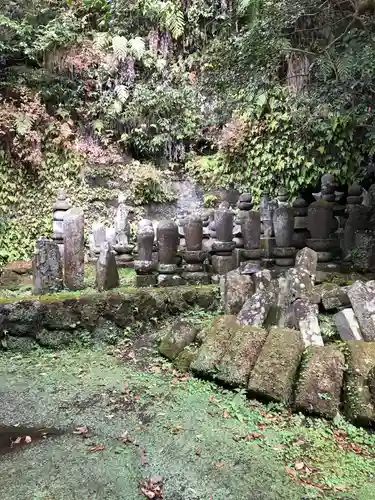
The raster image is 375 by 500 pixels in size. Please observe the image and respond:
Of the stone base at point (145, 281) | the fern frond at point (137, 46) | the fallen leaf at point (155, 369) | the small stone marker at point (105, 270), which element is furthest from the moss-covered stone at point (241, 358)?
the fern frond at point (137, 46)

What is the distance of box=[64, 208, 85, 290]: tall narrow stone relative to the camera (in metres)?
4.89

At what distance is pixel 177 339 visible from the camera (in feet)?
12.6

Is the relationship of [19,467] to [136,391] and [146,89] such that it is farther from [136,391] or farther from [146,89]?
[146,89]

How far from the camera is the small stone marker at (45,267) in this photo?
463 centimetres

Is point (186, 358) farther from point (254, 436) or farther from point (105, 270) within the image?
point (105, 270)

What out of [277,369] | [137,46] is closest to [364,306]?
[277,369]

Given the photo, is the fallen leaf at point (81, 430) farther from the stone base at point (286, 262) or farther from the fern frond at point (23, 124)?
the fern frond at point (23, 124)

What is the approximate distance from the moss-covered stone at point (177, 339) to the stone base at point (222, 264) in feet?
5.03

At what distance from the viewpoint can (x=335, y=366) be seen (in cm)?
301

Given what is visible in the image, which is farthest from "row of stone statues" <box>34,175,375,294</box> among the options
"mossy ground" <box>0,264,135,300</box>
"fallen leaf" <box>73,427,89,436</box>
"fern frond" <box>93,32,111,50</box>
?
"fern frond" <box>93,32,111,50</box>

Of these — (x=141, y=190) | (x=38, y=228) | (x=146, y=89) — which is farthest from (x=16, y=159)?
(x=146, y=89)

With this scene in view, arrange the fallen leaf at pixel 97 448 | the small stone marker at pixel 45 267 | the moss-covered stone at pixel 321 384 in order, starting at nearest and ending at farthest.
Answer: the fallen leaf at pixel 97 448 < the moss-covered stone at pixel 321 384 < the small stone marker at pixel 45 267

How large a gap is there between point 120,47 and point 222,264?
786 cm

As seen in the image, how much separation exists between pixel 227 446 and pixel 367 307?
177cm
